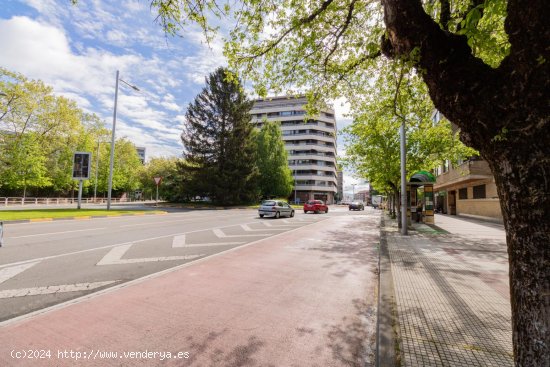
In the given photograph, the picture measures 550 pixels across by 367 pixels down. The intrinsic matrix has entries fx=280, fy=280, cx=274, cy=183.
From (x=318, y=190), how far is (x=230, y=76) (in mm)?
73684

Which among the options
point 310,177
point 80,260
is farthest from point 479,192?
point 310,177

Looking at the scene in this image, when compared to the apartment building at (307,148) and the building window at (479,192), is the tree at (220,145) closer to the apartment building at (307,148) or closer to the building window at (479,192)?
the building window at (479,192)

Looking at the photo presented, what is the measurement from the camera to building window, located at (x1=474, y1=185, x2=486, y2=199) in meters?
24.3

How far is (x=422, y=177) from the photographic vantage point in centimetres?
1839

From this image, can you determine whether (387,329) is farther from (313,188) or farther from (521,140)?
(313,188)

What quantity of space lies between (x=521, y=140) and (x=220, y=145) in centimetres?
4055

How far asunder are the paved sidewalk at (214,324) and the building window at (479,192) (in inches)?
956

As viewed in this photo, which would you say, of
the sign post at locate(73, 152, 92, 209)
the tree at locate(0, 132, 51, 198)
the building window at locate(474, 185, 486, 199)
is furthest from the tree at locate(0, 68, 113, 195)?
the building window at locate(474, 185, 486, 199)

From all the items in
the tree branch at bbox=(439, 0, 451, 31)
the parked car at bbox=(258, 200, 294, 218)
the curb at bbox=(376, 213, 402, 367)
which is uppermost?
the tree branch at bbox=(439, 0, 451, 31)

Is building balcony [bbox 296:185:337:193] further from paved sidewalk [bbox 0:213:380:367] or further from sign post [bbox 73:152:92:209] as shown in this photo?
paved sidewalk [bbox 0:213:380:367]

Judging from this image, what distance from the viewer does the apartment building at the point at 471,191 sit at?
70.0 feet

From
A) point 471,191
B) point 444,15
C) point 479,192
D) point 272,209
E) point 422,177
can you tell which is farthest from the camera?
point 471,191

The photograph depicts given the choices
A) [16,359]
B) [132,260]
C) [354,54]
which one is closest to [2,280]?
[132,260]

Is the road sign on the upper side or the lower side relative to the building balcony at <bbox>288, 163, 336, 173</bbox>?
lower
